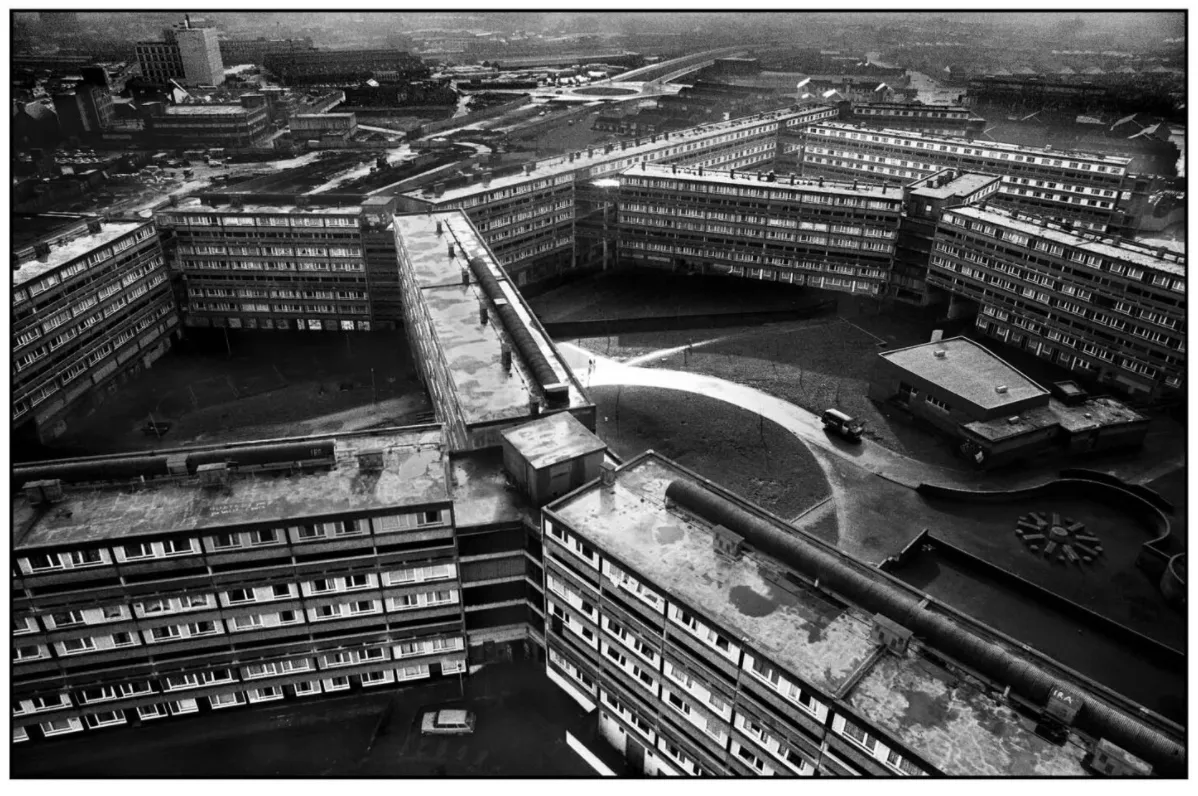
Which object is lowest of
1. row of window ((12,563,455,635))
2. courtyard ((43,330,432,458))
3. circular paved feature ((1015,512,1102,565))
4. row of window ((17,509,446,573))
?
circular paved feature ((1015,512,1102,565))

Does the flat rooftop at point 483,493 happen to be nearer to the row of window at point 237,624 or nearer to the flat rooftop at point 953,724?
the row of window at point 237,624

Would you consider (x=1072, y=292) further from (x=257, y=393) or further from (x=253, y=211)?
(x=253, y=211)

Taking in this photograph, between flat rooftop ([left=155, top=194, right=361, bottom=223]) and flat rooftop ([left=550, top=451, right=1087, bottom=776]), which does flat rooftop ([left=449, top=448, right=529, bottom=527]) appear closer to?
flat rooftop ([left=550, top=451, right=1087, bottom=776])

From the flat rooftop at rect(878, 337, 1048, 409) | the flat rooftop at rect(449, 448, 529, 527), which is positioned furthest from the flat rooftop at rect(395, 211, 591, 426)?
the flat rooftop at rect(878, 337, 1048, 409)

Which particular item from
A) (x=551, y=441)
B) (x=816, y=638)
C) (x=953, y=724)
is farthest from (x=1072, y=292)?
(x=953, y=724)

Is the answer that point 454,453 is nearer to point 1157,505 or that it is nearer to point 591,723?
point 591,723

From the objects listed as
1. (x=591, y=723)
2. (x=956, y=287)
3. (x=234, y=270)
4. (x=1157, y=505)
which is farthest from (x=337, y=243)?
(x=1157, y=505)
